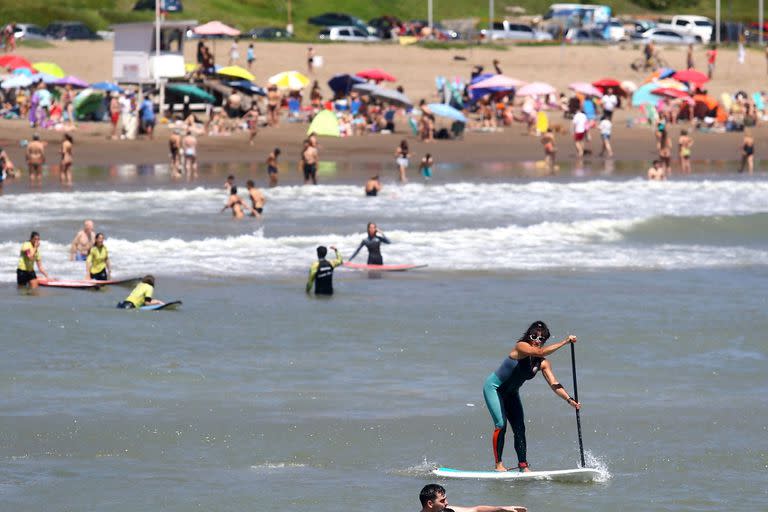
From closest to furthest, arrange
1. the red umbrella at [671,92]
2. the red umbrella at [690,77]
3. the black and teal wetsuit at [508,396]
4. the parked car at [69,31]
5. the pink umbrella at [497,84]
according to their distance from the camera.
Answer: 1. the black and teal wetsuit at [508,396]
2. the pink umbrella at [497,84]
3. the red umbrella at [671,92]
4. the red umbrella at [690,77]
5. the parked car at [69,31]

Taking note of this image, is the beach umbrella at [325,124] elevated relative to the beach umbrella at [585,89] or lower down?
lower down

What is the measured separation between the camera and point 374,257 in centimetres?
2525

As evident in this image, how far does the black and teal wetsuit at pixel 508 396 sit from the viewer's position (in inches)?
501

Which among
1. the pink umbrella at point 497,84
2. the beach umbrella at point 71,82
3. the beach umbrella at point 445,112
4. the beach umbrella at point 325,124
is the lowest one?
the beach umbrella at point 325,124

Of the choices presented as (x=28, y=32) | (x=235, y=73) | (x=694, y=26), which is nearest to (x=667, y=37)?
(x=694, y=26)

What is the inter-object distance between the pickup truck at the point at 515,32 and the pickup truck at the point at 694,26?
21.4ft

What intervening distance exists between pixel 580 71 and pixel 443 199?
84.3ft

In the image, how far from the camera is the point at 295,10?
76375mm

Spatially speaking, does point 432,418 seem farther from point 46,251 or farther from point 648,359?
point 46,251

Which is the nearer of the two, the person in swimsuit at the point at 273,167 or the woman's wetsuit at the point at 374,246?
the woman's wetsuit at the point at 374,246

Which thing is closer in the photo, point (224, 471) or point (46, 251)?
point (224, 471)

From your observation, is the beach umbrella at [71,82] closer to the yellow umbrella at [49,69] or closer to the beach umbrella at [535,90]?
the yellow umbrella at [49,69]

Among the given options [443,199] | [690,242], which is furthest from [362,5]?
[690,242]

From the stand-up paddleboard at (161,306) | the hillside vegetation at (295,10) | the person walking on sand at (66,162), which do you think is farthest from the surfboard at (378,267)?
the hillside vegetation at (295,10)
